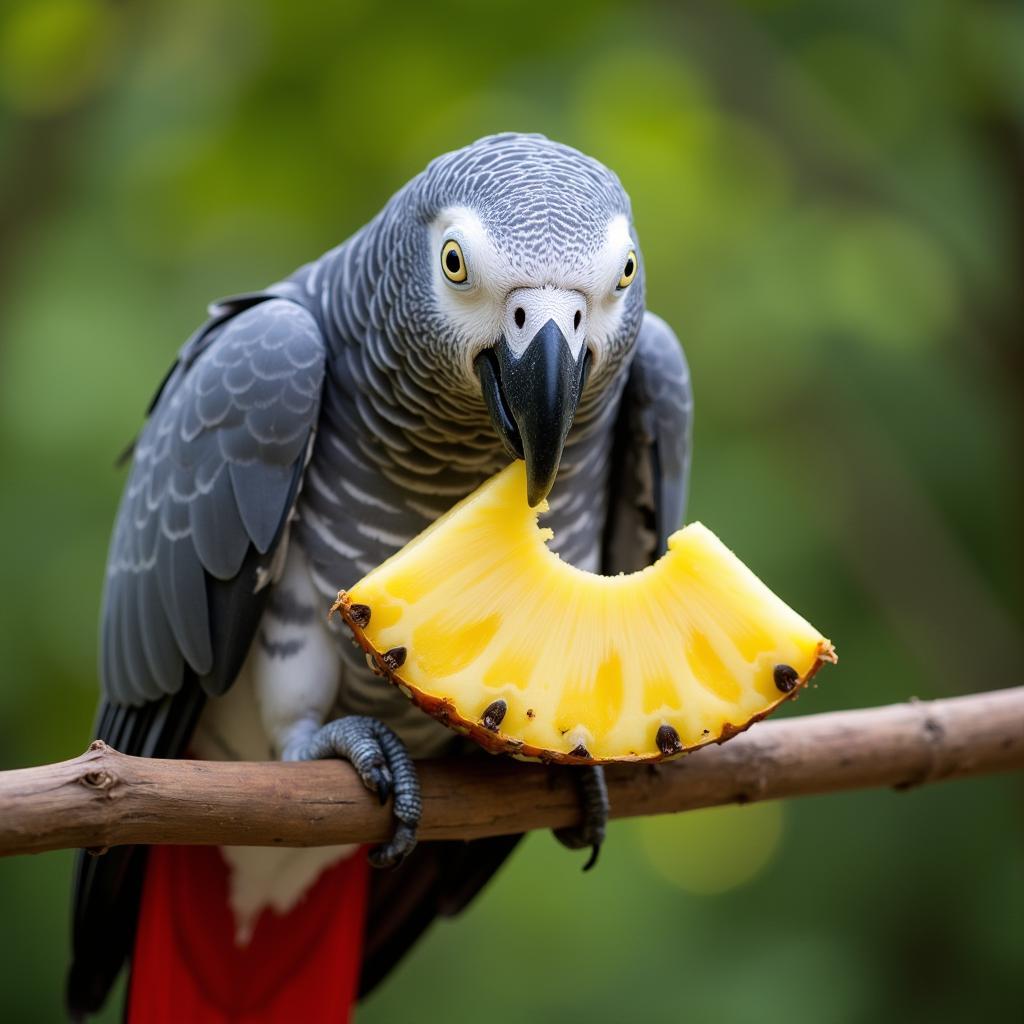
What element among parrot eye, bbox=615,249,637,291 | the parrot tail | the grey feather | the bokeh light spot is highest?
parrot eye, bbox=615,249,637,291

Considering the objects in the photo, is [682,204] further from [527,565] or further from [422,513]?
[527,565]

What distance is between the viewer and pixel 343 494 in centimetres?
182

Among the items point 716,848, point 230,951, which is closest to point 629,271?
point 230,951

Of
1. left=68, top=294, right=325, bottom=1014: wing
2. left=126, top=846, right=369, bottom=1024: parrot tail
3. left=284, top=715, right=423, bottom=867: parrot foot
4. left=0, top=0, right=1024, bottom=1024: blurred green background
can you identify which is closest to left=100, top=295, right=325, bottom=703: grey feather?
left=68, top=294, right=325, bottom=1014: wing

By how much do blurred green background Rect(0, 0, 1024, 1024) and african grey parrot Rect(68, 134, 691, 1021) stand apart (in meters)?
0.99

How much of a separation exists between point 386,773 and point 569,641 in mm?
320

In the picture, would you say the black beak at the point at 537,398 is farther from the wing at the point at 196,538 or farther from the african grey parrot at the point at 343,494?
the wing at the point at 196,538

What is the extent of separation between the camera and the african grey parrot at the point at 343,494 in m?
1.50

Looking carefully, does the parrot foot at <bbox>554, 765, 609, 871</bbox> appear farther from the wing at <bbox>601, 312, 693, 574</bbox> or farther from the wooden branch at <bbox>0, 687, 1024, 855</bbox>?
the wing at <bbox>601, 312, 693, 574</bbox>

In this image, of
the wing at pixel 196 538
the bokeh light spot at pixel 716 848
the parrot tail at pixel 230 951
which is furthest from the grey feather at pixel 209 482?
the bokeh light spot at pixel 716 848

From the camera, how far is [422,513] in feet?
6.01

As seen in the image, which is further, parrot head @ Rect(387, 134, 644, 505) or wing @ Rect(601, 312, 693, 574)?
wing @ Rect(601, 312, 693, 574)

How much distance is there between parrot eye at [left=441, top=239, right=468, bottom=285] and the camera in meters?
1.50

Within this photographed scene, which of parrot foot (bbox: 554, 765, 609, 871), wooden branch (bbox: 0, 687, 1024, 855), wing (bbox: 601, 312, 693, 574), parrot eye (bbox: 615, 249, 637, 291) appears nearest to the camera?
wooden branch (bbox: 0, 687, 1024, 855)
